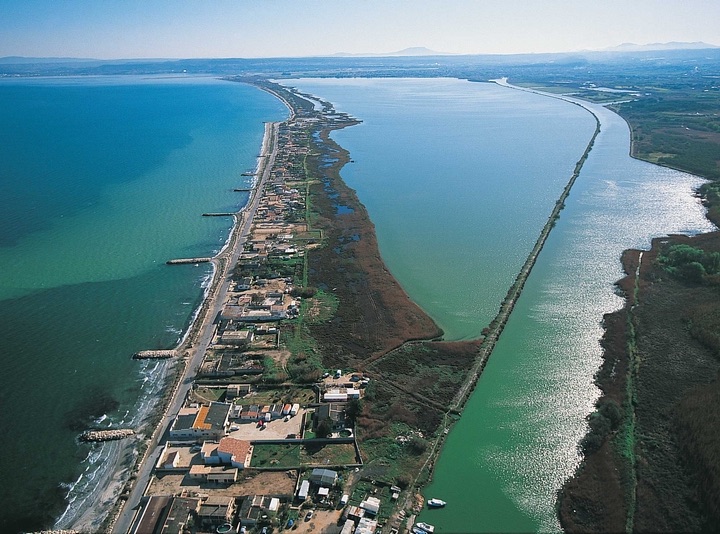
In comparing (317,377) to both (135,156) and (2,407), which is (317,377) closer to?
(2,407)

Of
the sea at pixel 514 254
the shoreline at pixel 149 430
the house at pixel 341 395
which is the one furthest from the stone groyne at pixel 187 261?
the house at pixel 341 395

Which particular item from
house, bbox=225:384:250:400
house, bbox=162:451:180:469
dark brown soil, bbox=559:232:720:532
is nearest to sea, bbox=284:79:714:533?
dark brown soil, bbox=559:232:720:532

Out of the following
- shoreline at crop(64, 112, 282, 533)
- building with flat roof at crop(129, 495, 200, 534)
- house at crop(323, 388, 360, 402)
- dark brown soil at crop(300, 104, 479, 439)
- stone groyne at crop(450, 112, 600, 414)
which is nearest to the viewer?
building with flat roof at crop(129, 495, 200, 534)

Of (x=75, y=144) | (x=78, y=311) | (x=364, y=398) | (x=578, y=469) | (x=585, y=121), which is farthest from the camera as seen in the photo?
(x=585, y=121)

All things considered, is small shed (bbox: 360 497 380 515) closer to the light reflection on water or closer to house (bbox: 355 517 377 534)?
house (bbox: 355 517 377 534)

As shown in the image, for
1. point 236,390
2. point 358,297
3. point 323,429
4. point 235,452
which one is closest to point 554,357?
point 358,297

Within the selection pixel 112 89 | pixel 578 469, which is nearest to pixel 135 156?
pixel 578 469

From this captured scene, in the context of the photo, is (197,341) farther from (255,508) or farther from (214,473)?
(255,508)
